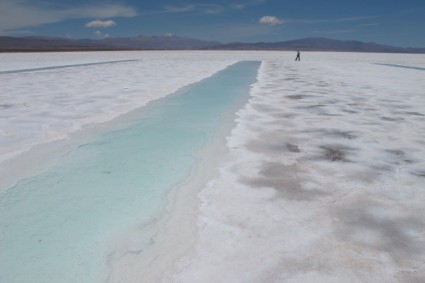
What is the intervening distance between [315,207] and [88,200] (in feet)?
5.95

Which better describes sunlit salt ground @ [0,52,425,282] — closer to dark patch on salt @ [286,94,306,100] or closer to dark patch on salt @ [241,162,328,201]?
dark patch on salt @ [241,162,328,201]

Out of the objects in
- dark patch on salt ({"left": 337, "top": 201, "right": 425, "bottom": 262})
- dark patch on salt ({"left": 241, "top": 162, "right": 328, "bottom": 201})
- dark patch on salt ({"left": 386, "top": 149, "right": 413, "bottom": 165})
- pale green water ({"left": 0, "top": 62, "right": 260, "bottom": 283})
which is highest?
dark patch on salt ({"left": 337, "top": 201, "right": 425, "bottom": 262})

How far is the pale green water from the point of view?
2.31m

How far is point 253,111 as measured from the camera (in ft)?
23.4

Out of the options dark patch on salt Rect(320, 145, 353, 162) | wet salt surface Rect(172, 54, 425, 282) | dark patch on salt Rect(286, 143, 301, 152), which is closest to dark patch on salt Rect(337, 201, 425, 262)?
wet salt surface Rect(172, 54, 425, 282)

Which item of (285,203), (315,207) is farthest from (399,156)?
(285,203)

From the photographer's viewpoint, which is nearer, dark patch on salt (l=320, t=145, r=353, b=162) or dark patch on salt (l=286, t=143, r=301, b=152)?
dark patch on salt (l=320, t=145, r=353, b=162)

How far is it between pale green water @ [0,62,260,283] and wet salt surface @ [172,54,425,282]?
1.75 ft

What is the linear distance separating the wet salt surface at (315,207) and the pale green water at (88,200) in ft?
1.75

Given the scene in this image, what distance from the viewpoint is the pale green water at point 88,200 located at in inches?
91.1

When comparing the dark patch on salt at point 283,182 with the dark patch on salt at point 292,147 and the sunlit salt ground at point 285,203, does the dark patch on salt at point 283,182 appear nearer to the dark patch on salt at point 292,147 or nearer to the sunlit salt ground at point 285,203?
the sunlit salt ground at point 285,203

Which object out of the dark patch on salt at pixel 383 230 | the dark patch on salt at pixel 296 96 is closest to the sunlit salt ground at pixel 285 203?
the dark patch on salt at pixel 383 230

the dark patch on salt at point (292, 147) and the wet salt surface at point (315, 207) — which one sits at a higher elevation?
the wet salt surface at point (315, 207)

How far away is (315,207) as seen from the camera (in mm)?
3031
